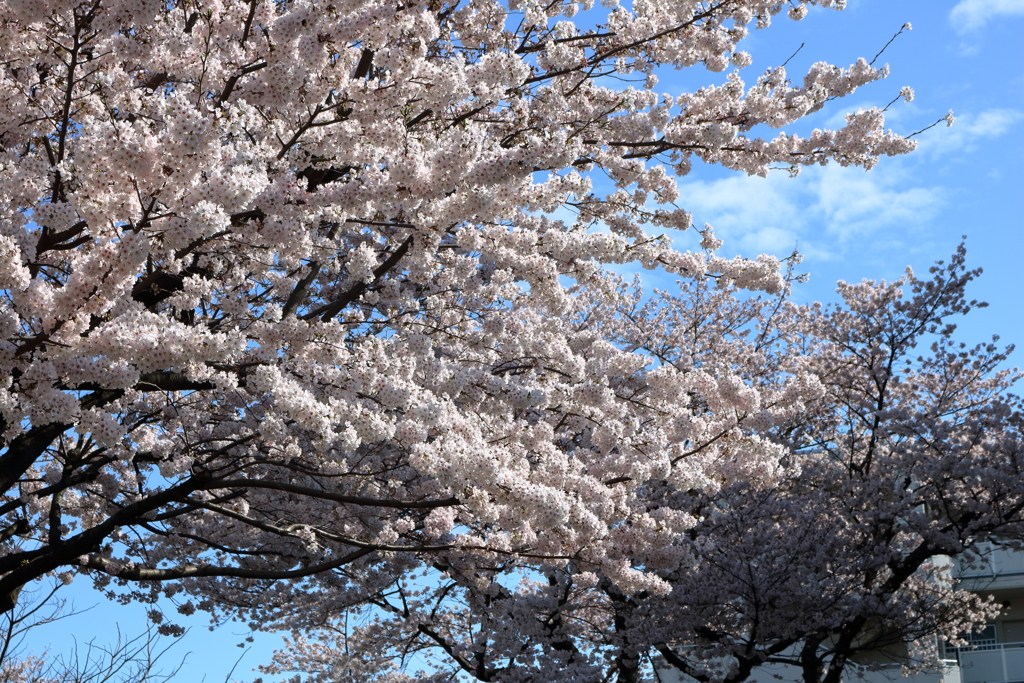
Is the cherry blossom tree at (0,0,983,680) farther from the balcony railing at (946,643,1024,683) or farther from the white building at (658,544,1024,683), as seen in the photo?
the balcony railing at (946,643,1024,683)

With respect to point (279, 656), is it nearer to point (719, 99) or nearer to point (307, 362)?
point (307, 362)

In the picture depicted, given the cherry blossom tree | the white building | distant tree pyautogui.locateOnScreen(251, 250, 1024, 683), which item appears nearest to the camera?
the cherry blossom tree

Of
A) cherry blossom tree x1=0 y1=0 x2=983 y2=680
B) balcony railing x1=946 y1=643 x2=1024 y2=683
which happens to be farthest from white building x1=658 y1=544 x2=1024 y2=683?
cherry blossom tree x1=0 y1=0 x2=983 y2=680

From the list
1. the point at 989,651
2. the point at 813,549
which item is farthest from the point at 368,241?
the point at 989,651

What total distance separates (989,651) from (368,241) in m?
20.7

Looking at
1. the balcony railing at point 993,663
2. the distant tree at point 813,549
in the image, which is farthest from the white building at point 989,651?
the distant tree at point 813,549

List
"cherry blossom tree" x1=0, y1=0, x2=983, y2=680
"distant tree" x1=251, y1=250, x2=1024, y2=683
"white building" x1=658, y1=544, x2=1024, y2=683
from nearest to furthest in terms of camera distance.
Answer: "cherry blossom tree" x1=0, y1=0, x2=983, y2=680 < "distant tree" x1=251, y1=250, x2=1024, y2=683 < "white building" x1=658, y1=544, x2=1024, y2=683

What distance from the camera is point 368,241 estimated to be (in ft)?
31.3

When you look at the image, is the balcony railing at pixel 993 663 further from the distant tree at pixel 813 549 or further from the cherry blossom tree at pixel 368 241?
the cherry blossom tree at pixel 368 241

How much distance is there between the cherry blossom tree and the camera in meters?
4.98

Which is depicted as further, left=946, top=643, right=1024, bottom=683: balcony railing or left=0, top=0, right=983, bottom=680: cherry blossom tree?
left=946, top=643, right=1024, bottom=683: balcony railing

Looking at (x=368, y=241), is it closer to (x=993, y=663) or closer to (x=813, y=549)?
(x=813, y=549)

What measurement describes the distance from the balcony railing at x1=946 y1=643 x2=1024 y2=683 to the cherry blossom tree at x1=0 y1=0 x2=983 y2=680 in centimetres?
1640

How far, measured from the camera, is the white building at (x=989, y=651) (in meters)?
21.3
